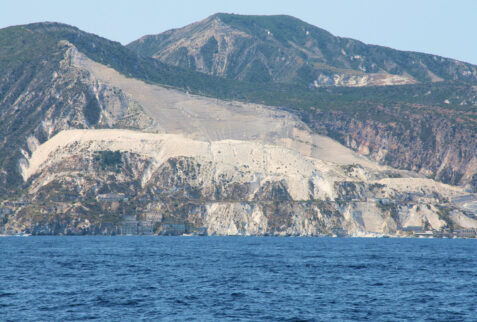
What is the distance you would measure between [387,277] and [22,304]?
53536 millimetres

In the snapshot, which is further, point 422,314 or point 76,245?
point 76,245

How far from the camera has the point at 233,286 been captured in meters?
110

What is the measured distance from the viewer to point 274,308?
3644 inches

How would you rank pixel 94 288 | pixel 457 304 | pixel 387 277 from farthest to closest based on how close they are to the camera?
pixel 387 277
pixel 94 288
pixel 457 304

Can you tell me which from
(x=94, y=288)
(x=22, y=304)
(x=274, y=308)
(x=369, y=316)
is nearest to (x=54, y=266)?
(x=94, y=288)

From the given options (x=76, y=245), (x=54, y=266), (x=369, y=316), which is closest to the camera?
(x=369, y=316)

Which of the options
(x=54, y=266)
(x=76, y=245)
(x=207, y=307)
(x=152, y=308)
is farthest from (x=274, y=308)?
(x=76, y=245)

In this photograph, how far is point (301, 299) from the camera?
99125mm

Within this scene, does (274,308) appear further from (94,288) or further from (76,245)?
(76,245)

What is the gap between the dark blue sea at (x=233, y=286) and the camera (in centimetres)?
8912

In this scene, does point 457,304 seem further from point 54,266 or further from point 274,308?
point 54,266

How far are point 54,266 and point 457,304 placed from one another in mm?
64449

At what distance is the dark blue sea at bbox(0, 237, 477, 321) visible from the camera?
89125 mm

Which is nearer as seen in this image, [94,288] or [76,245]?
[94,288]
